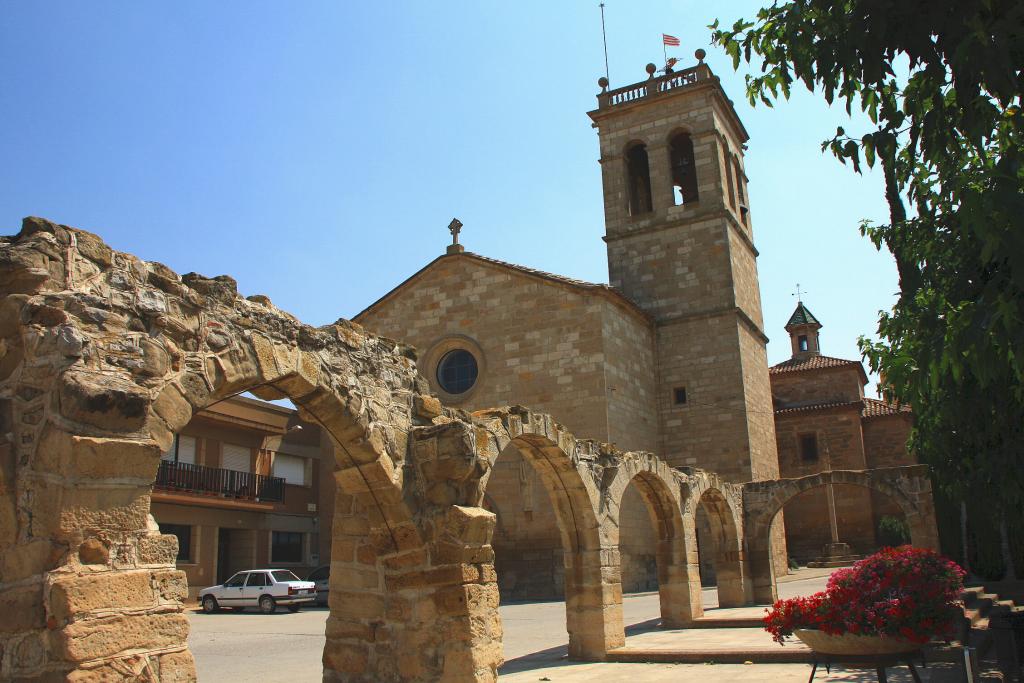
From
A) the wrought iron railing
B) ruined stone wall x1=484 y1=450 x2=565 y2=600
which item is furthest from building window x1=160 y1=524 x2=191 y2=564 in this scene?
ruined stone wall x1=484 y1=450 x2=565 y2=600

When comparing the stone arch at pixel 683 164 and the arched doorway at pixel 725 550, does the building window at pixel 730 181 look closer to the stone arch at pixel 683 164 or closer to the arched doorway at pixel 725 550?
the stone arch at pixel 683 164

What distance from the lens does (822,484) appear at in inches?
634

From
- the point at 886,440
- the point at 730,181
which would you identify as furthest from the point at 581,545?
the point at 886,440

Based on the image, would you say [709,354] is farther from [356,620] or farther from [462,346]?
[356,620]

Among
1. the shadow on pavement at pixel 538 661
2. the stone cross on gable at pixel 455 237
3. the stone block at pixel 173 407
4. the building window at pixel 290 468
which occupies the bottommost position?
the shadow on pavement at pixel 538 661

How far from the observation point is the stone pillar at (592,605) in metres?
9.83

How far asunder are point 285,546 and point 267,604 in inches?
217

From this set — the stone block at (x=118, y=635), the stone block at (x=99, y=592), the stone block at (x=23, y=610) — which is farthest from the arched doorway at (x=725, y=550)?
the stone block at (x=23, y=610)

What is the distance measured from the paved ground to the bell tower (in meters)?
5.24

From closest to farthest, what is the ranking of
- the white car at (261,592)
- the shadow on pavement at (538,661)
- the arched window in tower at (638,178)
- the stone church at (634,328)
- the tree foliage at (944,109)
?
the tree foliage at (944,109) → the shadow on pavement at (538,661) → the white car at (261,592) → the stone church at (634,328) → the arched window in tower at (638,178)

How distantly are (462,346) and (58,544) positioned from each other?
17251 millimetres

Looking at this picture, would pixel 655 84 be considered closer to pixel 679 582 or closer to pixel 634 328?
pixel 634 328

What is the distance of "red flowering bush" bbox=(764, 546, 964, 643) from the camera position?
5.65m

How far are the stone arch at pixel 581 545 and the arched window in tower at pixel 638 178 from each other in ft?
51.9
